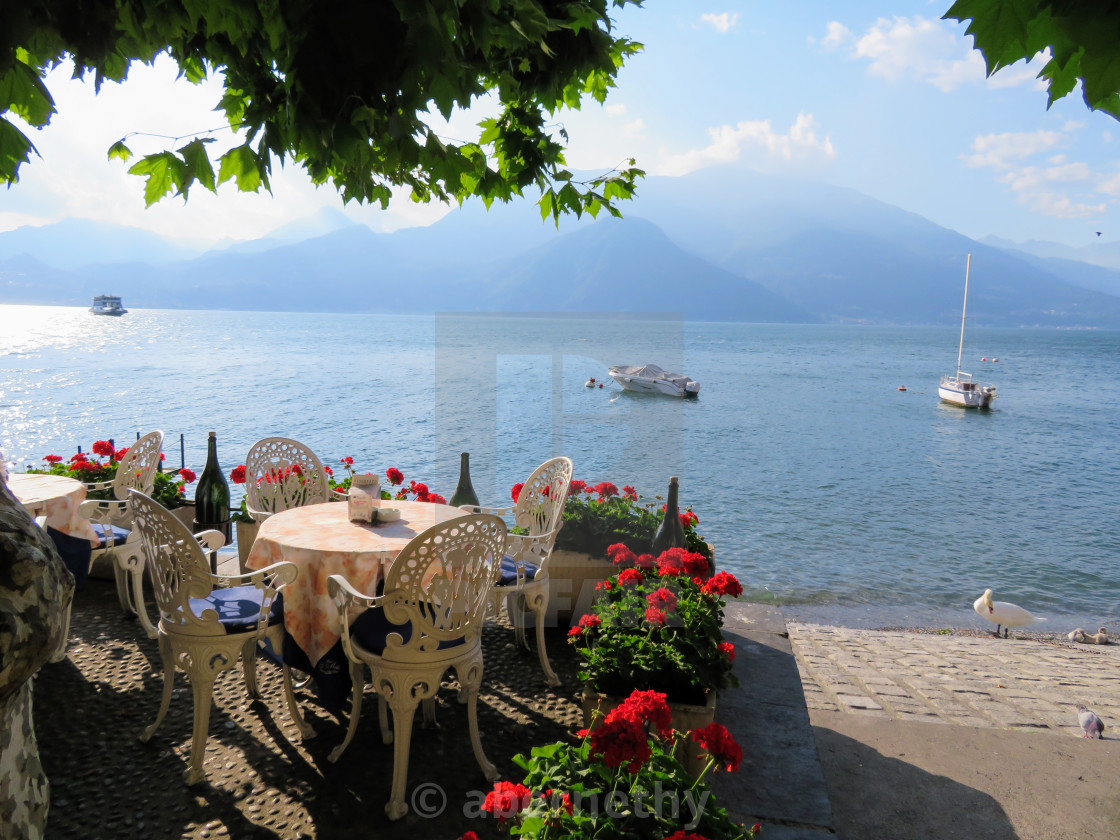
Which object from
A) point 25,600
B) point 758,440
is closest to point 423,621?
point 25,600

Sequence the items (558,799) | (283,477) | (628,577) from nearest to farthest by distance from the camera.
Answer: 1. (558,799)
2. (628,577)
3. (283,477)

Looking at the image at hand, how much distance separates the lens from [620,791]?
207 centimetres

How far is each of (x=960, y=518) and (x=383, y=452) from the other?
1690 centimetres

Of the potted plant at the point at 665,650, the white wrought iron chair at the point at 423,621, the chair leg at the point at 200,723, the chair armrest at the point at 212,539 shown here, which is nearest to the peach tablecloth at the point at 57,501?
the chair armrest at the point at 212,539

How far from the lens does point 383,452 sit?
22438mm

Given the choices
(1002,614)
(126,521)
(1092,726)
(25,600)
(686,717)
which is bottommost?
(1002,614)

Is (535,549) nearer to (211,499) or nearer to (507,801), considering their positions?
(507,801)

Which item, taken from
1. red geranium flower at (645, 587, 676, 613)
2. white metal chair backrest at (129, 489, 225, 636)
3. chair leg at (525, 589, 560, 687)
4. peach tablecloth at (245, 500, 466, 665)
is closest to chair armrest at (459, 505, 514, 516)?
chair leg at (525, 589, 560, 687)

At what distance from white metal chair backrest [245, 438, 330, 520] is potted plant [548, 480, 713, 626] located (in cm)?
186

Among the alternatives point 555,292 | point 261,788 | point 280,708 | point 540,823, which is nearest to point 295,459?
point 280,708

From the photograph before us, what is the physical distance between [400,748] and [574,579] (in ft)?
6.78

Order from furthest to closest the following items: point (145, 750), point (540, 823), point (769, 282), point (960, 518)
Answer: point (769, 282) → point (960, 518) → point (145, 750) → point (540, 823)

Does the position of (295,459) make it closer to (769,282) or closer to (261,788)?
(261,788)

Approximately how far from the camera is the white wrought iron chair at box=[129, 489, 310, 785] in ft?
9.96
